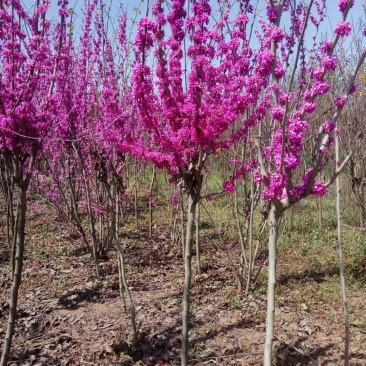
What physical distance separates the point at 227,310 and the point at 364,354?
160cm

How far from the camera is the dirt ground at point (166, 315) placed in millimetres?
3824

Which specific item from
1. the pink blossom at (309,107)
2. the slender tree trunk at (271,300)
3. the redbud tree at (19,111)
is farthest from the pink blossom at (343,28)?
the redbud tree at (19,111)

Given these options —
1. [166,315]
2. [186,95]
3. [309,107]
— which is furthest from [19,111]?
[166,315]

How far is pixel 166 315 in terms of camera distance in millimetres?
4672

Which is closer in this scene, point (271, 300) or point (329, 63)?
point (329, 63)

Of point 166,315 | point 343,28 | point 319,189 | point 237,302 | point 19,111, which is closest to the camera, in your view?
point 343,28

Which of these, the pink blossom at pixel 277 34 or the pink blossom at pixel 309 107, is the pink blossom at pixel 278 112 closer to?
the pink blossom at pixel 309 107

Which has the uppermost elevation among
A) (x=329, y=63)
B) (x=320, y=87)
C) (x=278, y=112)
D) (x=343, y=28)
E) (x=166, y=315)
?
(x=343, y=28)

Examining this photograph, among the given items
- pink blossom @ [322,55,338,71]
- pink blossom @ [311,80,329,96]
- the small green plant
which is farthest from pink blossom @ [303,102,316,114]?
the small green plant

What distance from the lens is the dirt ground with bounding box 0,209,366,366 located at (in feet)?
12.5

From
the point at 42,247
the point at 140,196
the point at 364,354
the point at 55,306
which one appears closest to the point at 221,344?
the point at 364,354

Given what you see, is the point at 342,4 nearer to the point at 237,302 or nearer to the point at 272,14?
the point at 272,14

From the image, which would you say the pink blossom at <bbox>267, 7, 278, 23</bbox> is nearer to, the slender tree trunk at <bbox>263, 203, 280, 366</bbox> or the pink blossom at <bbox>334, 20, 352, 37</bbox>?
the pink blossom at <bbox>334, 20, 352, 37</bbox>

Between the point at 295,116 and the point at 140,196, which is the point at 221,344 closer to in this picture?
the point at 295,116
